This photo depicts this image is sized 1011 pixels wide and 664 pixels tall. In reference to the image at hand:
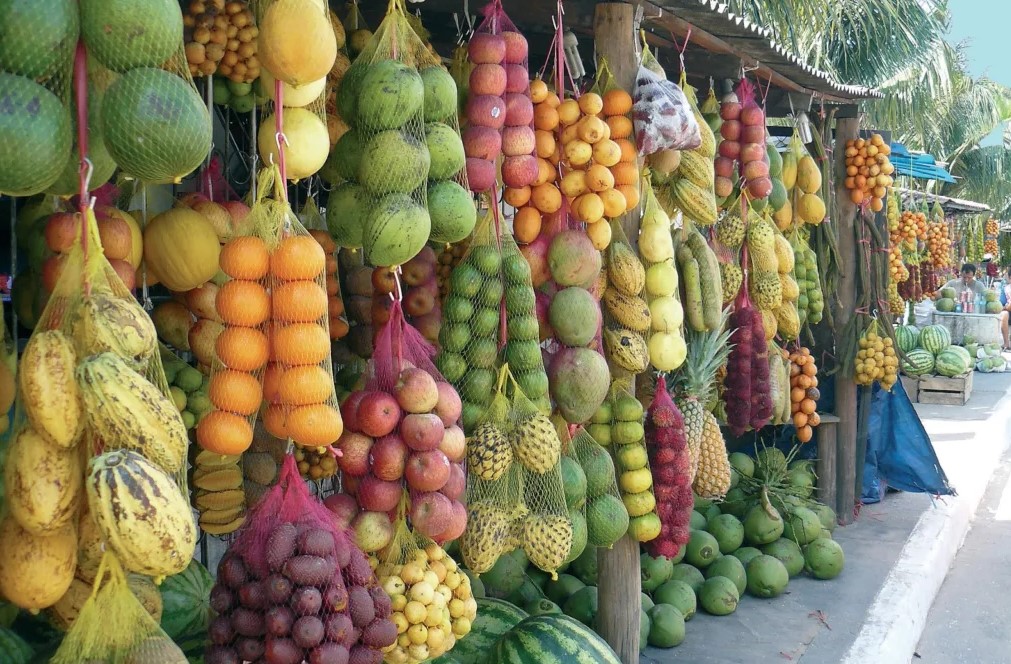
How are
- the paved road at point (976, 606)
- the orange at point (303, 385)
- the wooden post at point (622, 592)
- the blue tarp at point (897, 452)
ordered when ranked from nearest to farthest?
1. the orange at point (303, 385)
2. the wooden post at point (622, 592)
3. the paved road at point (976, 606)
4. the blue tarp at point (897, 452)

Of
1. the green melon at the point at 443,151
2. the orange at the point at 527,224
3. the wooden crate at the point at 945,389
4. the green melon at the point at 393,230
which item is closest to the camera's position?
the green melon at the point at 393,230

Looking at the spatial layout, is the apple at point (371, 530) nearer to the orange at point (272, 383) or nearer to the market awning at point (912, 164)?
the orange at point (272, 383)

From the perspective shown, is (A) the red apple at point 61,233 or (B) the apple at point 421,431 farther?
(B) the apple at point 421,431

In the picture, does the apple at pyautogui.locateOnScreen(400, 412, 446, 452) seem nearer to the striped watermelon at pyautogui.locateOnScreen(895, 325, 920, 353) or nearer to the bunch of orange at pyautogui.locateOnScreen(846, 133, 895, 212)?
the bunch of orange at pyautogui.locateOnScreen(846, 133, 895, 212)

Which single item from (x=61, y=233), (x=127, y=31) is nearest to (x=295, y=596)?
(x=61, y=233)

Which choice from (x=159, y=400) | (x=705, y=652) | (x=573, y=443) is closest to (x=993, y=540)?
(x=705, y=652)

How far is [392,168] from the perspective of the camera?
270cm

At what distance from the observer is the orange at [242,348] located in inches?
92.4

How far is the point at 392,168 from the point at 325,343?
0.63m

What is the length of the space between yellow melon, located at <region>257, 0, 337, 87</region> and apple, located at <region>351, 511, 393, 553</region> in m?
1.29

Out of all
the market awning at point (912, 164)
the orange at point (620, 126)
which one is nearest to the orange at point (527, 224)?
the orange at point (620, 126)

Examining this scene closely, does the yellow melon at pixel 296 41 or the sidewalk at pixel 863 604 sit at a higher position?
the yellow melon at pixel 296 41

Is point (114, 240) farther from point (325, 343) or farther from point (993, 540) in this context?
point (993, 540)

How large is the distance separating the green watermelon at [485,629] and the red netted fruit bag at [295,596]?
1398 mm
